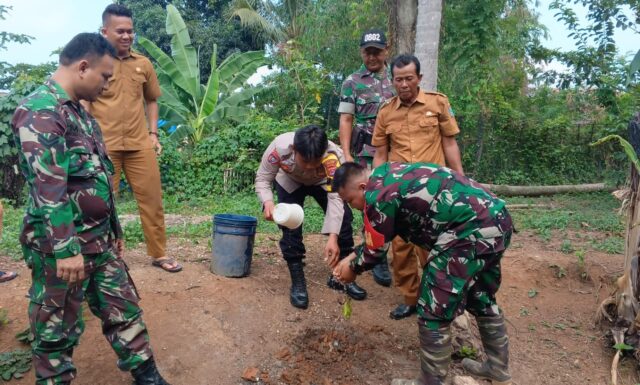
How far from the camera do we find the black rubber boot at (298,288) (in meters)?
3.79

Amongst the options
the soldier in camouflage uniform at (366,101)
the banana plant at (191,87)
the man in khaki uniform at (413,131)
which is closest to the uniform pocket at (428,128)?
the man in khaki uniform at (413,131)

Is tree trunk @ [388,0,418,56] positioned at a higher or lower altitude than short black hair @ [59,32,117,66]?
higher

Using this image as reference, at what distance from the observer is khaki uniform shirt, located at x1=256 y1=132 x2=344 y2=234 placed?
3535 mm

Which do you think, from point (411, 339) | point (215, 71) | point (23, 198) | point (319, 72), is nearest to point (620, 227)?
point (411, 339)

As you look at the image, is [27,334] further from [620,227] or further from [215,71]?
[215,71]

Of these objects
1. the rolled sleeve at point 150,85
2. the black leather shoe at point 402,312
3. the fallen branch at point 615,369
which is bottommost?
the fallen branch at point 615,369

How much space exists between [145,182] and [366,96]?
191 centimetres

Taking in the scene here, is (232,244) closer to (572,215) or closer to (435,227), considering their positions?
(435,227)

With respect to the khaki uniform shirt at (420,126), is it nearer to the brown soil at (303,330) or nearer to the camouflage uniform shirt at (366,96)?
the camouflage uniform shirt at (366,96)

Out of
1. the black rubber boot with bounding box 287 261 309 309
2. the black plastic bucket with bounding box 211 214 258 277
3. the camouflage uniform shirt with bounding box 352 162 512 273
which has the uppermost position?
the camouflage uniform shirt with bounding box 352 162 512 273

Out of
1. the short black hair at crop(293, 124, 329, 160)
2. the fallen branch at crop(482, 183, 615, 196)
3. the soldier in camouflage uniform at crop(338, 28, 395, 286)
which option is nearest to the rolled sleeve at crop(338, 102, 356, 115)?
the soldier in camouflage uniform at crop(338, 28, 395, 286)

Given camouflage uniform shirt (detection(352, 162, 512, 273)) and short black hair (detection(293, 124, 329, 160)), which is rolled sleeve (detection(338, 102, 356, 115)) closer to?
short black hair (detection(293, 124, 329, 160))

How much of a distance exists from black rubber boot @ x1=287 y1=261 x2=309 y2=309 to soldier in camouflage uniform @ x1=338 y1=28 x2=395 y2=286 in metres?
0.73

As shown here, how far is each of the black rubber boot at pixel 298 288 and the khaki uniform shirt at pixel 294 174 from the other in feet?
1.60
